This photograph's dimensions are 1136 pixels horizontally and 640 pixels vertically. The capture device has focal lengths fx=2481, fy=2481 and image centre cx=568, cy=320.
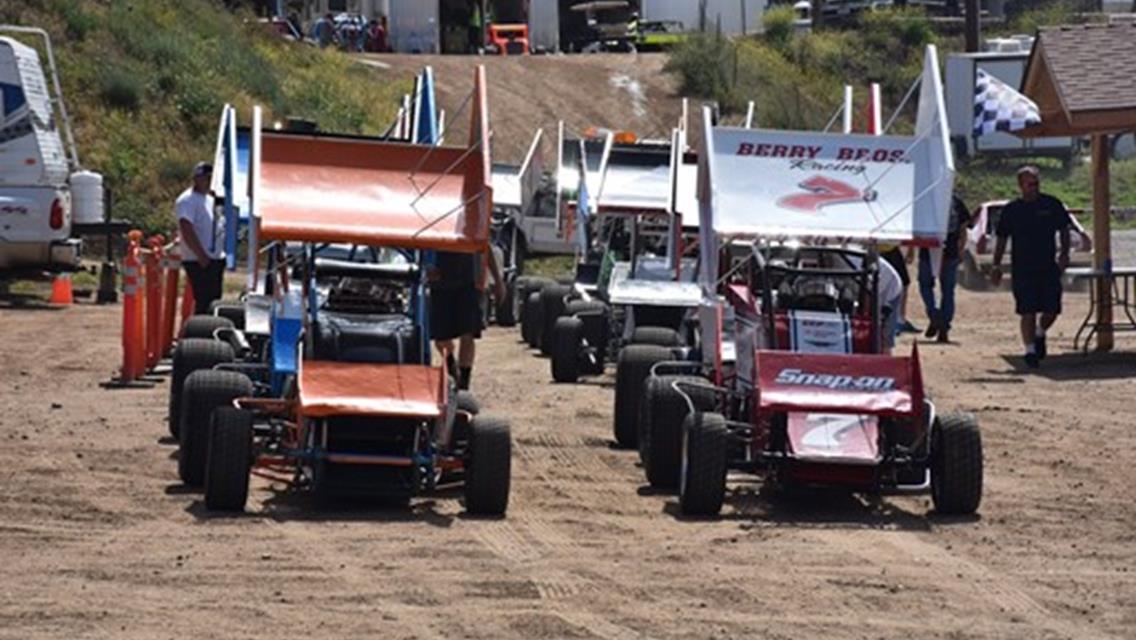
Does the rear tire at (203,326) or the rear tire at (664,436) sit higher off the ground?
the rear tire at (203,326)

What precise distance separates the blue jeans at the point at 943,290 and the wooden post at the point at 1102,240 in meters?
1.65

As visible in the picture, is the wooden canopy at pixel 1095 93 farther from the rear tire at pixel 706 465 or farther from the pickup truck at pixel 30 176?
the pickup truck at pixel 30 176

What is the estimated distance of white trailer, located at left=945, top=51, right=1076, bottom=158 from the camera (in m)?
51.3

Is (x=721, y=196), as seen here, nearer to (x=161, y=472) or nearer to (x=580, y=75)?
(x=161, y=472)

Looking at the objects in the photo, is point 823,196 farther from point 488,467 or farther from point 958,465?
point 488,467

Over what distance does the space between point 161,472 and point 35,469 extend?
78 centimetres

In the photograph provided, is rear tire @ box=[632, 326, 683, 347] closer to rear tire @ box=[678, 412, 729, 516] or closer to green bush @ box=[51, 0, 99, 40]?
rear tire @ box=[678, 412, 729, 516]

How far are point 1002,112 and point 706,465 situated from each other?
11294 millimetres

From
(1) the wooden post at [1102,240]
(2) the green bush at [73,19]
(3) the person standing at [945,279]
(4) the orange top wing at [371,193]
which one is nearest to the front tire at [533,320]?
(3) the person standing at [945,279]

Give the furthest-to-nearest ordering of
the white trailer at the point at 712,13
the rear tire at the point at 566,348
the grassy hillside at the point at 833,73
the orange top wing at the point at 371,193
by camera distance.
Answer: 1. the white trailer at the point at 712,13
2. the grassy hillside at the point at 833,73
3. the rear tire at the point at 566,348
4. the orange top wing at the point at 371,193

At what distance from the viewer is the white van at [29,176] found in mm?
28922

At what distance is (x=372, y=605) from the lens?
1100cm

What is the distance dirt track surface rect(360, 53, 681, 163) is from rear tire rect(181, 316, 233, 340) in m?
33.2

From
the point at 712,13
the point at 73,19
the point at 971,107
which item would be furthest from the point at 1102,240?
the point at 712,13
